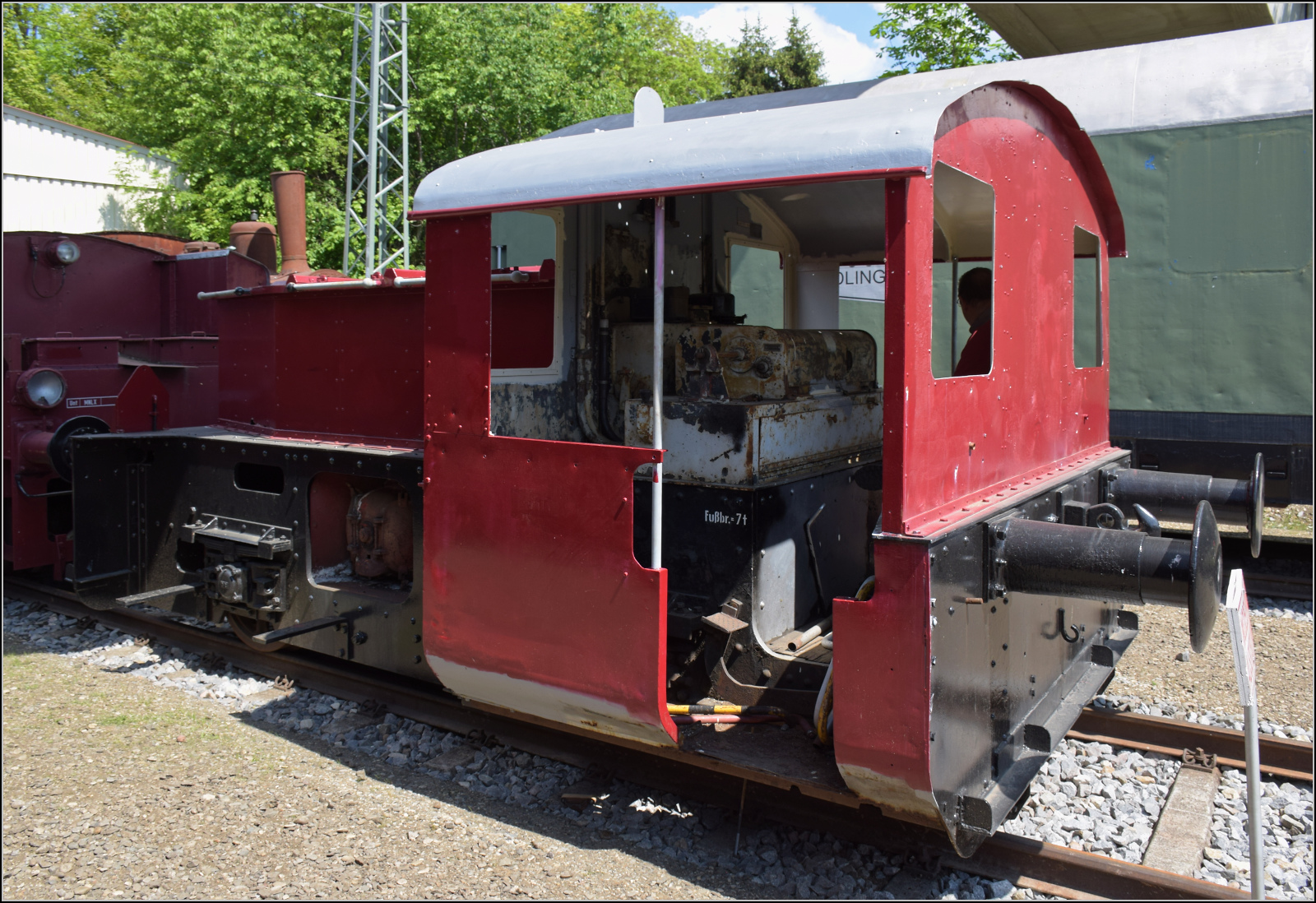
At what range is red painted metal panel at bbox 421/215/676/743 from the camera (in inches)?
132

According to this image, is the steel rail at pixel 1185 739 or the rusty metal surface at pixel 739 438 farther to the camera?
the steel rail at pixel 1185 739

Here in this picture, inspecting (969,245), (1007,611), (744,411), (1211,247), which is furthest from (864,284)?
(1007,611)

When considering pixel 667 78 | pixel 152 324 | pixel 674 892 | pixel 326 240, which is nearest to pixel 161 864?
pixel 674 892

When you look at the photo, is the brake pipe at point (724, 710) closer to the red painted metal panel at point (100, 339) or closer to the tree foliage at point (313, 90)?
the red painted metal panel at point (100, 339)

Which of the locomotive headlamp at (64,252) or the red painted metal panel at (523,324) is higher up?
the locomotive headlamp at (64,252)

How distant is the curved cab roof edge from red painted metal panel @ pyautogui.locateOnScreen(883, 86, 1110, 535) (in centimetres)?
13

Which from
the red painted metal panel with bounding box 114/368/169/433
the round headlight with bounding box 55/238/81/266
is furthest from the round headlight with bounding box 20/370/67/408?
the round headlight with bounding box 55/238/81/266

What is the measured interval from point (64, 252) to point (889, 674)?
22.3ft

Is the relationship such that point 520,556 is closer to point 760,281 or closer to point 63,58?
point 760,281

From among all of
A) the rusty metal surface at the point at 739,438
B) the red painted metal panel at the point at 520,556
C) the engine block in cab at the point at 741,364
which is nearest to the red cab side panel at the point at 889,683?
the red painted metal panel at the point at 520,556

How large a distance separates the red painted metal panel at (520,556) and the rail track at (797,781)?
337 millimetres

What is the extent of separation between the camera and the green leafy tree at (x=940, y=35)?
18.9 metres

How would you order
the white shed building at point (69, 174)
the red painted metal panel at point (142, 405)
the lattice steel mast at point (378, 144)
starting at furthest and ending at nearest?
the white shed building at point (69, 174) → the lattice steel mast at point (378, 144) → the red painted metal panel at point (142, 405)

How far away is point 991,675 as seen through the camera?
3.30 m
